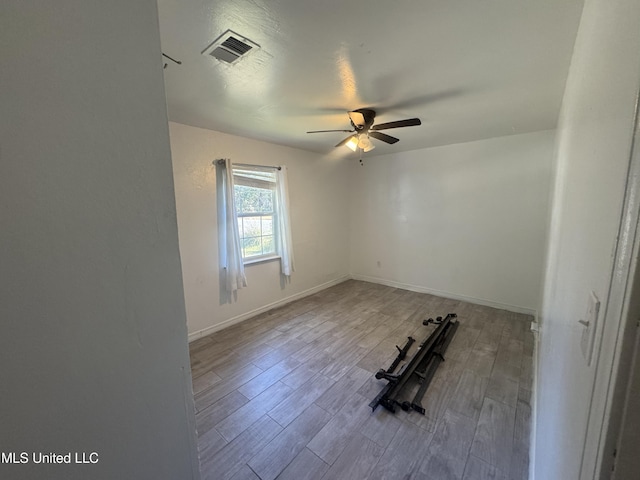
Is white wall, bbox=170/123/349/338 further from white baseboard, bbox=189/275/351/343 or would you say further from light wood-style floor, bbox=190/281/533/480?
light wood-style floor, bbox=190/281/533/480

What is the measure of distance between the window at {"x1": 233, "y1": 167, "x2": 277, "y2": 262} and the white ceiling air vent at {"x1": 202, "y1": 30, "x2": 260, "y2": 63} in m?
1.76

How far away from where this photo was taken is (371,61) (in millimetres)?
1587

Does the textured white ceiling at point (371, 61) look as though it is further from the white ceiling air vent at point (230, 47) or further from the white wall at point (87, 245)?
the white wall at point (87, 245)

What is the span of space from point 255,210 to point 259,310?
1.43 metres

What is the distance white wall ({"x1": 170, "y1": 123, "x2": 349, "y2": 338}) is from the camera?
2783 mm

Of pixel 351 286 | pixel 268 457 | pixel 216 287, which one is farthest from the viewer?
pixel 351 286

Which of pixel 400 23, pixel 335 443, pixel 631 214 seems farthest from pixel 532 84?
pixel 335 443

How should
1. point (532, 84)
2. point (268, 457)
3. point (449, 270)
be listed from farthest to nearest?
point (449, 270)
point (532, 84)
point (268, 457)

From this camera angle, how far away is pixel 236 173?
127 inches

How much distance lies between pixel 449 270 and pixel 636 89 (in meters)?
4.01

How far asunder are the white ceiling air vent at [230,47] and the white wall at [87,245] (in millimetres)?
982

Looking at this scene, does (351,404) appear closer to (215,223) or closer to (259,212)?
(215,223)

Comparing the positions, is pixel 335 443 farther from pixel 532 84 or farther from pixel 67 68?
pixel 532 84

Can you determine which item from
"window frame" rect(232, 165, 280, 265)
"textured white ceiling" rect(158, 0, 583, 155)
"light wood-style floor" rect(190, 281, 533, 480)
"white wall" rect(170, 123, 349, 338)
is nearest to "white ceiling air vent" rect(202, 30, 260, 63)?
"textured white ceiling" rect(158, 0, 583, 155)
